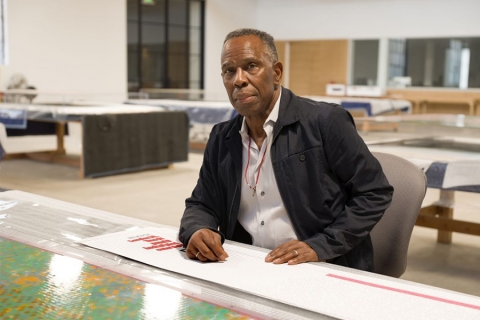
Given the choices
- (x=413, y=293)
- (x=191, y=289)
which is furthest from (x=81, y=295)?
(x=413, y=293)

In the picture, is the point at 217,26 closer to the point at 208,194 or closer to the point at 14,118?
the point at 14,118

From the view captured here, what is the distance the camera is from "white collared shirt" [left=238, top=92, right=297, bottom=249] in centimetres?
148

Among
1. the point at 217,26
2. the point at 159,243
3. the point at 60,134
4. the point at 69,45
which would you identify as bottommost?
the point at 60,134

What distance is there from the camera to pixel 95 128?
18.2ft

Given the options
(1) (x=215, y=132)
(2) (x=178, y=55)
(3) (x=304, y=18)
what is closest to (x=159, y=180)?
(1) (x=215, y=132)

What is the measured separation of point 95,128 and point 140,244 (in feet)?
14.4

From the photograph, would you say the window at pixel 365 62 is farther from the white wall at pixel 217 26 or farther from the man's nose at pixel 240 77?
the man's nose at pixel 240 77

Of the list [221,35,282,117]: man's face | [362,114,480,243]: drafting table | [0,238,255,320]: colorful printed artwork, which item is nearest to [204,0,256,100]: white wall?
[362,114,480,243]: drafting table

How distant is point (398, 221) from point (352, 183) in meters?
0.22

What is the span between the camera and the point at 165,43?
486 inches

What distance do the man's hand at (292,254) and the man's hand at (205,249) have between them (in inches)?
3.7

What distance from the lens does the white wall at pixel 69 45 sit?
9625 mm

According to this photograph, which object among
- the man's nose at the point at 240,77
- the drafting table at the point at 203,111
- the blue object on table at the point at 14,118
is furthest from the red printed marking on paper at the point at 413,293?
the drafting table at the point at 203,111

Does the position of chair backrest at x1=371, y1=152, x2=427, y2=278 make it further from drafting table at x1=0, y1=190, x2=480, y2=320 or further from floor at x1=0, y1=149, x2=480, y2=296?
floor at x1=0, y1=149, x2=480, y2=296
